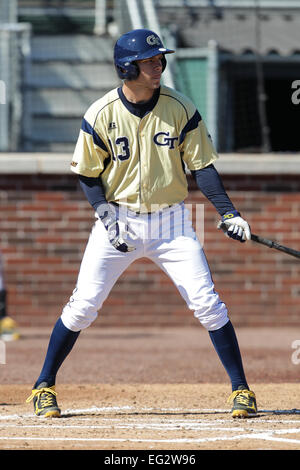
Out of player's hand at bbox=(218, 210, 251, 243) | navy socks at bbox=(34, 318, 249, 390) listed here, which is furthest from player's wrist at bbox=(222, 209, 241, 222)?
navy socks at bbox=(34, 318, 249, 390)

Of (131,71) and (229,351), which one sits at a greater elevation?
(131,71)

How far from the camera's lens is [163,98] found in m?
5.62

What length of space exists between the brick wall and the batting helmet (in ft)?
18.9

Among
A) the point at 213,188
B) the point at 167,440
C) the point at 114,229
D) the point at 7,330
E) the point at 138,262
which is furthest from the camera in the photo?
the point at 138,262

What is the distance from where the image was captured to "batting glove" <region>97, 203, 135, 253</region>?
5.39 metres

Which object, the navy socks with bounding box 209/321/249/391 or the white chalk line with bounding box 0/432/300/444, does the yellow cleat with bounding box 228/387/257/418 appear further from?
the white chalk line with bounding box 0/432/300/444

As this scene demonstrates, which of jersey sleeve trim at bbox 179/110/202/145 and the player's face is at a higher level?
the player's face

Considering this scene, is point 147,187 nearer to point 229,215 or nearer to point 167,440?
point 229,215

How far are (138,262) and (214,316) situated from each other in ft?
18.9

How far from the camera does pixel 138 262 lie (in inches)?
444

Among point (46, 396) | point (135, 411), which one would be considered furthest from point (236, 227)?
point (46, 396)

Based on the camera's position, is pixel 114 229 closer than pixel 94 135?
Yes

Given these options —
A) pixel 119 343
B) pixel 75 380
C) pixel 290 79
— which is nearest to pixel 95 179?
pixel 75 380

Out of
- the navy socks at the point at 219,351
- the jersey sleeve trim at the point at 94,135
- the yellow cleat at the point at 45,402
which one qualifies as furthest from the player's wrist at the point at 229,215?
the yellow cleat at the point at 45,402
